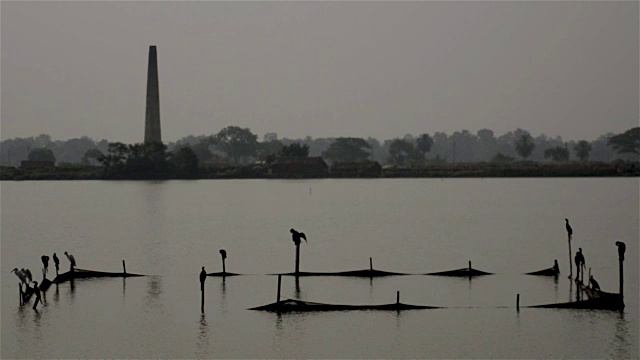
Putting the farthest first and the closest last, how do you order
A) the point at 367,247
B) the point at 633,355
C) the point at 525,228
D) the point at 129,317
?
the point at 525,228 < the point at 367,247 < the point at 129,317 < the point at 633,355

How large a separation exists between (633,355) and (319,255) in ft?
101

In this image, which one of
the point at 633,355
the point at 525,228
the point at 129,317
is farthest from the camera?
the point at 525,228

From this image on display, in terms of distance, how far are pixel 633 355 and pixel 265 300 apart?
48.9 ft

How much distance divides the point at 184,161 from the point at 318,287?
468ft

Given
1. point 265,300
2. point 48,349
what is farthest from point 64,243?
point 48,349

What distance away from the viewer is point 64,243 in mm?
71312

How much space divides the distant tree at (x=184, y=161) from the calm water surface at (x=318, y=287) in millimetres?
76244

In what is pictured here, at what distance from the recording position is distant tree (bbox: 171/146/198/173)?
602ft

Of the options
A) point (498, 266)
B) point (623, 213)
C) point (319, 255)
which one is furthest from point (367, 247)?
point (623, 213)

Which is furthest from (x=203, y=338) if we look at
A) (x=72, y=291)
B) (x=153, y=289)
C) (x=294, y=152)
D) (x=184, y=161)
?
(x=294, y=152)

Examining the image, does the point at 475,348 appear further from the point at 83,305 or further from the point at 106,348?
the point at 83,305

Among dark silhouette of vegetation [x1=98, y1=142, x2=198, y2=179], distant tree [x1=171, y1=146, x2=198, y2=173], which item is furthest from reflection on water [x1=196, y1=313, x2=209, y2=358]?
distant tree [x1=171, y1=146, x2=198, y2=173]

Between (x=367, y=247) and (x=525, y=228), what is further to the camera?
(x=525, y=228)

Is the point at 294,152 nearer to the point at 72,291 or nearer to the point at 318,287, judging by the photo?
the point at 318,287
